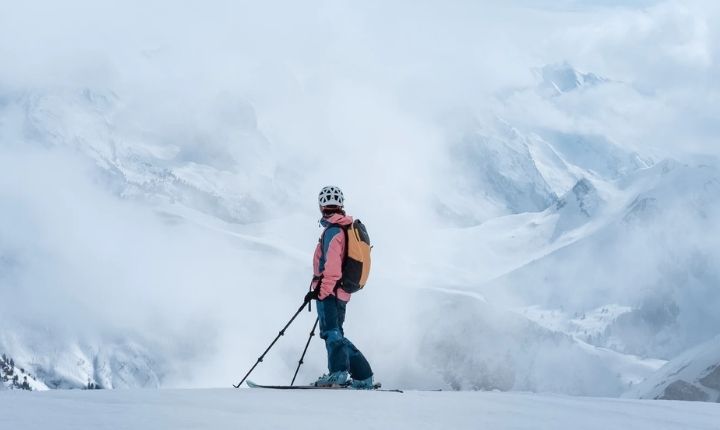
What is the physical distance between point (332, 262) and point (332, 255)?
0.13 m

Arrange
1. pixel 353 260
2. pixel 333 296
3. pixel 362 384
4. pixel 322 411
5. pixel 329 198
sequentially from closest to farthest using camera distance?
pixel 322 411
pixel 353 260
pixel 333 296
pixel 362 384
pixel 329 198

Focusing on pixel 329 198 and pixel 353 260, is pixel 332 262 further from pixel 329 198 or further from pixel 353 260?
pixel 329 198

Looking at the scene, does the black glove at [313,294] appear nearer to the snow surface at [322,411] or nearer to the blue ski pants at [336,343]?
the blue ski pants at [336,343]

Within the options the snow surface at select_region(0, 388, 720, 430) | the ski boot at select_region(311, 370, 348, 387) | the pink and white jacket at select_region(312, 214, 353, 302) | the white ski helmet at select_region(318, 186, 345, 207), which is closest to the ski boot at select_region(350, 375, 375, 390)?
the ski boot at select_region(311, 370, 348, 387)

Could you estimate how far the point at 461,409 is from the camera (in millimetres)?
14258

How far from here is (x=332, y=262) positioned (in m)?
17.8

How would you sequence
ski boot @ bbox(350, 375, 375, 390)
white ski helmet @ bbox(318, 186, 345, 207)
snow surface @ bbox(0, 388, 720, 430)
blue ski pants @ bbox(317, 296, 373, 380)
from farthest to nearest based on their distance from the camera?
white ski helmet @ bbox(318, 186, 345, 207) → ski boot @ bbox(350, 375, 375, 390) → blue ski pants @ bbox(317, 296, 373, 380) → snow surface @ bbox(0, 388, 720, 430)

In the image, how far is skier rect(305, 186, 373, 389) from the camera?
17844mm

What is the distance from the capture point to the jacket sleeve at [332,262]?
17.8 meters

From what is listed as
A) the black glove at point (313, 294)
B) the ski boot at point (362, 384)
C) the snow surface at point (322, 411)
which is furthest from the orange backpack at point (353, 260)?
the snow surface at point (322, 411)

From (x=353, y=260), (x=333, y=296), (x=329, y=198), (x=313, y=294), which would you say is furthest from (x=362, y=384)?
(x=329, y=198)

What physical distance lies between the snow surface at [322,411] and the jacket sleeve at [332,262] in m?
2.20

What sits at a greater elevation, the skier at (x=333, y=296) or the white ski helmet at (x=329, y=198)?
the white ski helmet at (x=329, y=198)

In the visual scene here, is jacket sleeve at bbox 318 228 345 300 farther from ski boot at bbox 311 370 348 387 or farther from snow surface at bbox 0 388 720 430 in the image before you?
snow surface at bbox 0 388 720 430
